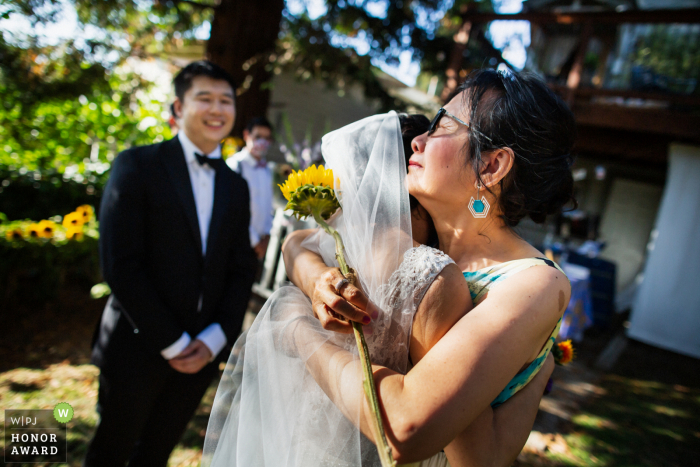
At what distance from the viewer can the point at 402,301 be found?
41.1 inches

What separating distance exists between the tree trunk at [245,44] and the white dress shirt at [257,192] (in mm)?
1383

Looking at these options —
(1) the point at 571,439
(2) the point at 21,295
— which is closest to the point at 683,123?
(1) the point at 571,439

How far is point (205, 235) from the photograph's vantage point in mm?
2074

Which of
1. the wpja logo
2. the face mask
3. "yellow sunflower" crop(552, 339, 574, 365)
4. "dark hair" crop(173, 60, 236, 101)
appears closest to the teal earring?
"yellow sunflower" crop(552, 339, 574, 365)

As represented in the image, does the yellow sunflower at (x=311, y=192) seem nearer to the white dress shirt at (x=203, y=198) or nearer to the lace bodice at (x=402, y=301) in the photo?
the lace bodice at (x=402, y=301)

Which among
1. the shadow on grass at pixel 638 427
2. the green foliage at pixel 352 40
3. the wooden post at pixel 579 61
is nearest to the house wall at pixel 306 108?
the green foliage at pixel 352 40

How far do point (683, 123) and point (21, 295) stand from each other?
1063cm

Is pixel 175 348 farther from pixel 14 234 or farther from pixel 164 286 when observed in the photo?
pixel 14 234

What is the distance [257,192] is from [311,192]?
3.74 metres

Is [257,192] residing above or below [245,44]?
below

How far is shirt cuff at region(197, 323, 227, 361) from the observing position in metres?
2.02

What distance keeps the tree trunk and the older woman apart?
511 cm

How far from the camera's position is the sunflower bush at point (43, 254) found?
3.84 m

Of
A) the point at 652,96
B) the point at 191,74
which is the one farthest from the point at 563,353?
the point at 652,96
